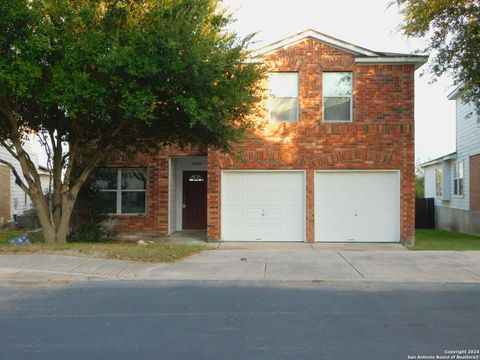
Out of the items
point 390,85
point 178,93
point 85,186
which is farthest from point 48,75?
point 390,85

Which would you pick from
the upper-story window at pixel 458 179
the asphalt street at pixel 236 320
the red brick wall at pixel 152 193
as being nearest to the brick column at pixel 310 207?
the red brick wall at pixel 152 193

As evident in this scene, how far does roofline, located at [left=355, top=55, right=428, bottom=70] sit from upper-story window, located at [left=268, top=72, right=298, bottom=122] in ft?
6.85

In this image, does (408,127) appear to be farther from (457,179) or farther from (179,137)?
(457,179)

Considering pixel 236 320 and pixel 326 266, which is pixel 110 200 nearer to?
pixel 326 266

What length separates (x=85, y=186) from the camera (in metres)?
17.4

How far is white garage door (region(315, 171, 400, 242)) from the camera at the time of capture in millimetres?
16531

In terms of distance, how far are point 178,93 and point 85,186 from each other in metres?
6.78

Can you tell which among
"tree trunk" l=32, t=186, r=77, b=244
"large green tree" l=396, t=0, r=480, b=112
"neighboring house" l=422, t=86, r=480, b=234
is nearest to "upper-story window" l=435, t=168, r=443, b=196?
"neighboring house" l=422, t=86, r=480, b=234

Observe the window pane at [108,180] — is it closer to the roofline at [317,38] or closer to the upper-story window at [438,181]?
the roofline at [317,38]

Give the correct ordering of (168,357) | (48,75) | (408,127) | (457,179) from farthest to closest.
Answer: (457,179), (408,127), (48,75), (168,357)

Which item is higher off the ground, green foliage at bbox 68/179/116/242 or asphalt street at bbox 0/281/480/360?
green foliage at bbox 68/179/116/242

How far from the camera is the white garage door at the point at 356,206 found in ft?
54.2

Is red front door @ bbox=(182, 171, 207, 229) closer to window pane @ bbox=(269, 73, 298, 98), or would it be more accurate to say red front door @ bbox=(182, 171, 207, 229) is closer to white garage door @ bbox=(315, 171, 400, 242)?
window pane @ bbox=(269, 73, 298, 98)

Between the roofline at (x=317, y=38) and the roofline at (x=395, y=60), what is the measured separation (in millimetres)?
186
